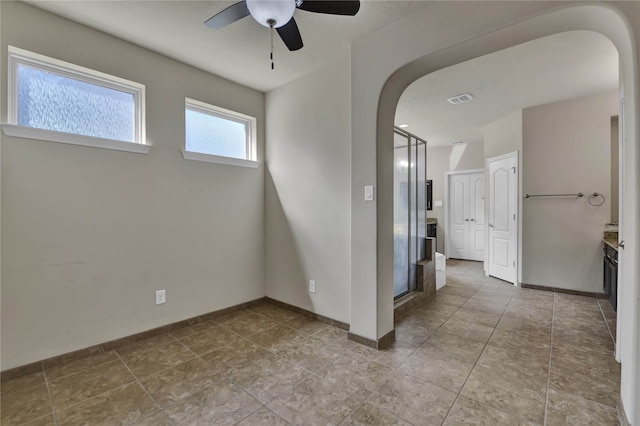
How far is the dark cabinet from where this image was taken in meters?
2.94

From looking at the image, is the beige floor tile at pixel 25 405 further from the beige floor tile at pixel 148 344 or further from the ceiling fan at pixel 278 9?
the ceiling fan at pixel 278 9

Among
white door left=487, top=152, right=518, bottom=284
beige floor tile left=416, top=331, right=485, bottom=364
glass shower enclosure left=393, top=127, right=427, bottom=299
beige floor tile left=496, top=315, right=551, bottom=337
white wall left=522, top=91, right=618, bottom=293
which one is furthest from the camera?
white door left=487, top=152, right=518, bottom=284

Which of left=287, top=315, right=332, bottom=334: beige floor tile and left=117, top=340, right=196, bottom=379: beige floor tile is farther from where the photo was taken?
left=287, top=315, right=332, bottom=334: beige floor tile

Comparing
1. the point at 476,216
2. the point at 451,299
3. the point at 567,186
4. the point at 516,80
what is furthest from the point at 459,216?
the point at 516,80

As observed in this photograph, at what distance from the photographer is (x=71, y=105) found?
2.25 meters

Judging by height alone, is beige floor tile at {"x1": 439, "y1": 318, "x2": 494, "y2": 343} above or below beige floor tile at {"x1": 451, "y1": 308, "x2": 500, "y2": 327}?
below

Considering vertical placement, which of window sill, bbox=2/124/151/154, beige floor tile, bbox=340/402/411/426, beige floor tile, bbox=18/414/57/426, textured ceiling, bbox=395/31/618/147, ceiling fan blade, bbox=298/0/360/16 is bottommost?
beige floor tile, bbox=18/414/57/426

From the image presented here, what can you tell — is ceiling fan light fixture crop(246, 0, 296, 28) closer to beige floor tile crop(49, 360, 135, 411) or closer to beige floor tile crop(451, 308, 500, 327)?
beige floor tile crop(49, 360, 135, 411)

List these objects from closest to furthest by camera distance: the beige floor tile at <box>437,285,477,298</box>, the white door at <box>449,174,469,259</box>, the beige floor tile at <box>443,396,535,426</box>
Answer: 1. the beige floor tile at <box>443,396,535,426</box>
2. the beige floor tile at <box>437,285,477,298</box>
3. the white door at <box>449,174,469,259</box>

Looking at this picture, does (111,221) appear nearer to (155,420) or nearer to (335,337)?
(155,420)

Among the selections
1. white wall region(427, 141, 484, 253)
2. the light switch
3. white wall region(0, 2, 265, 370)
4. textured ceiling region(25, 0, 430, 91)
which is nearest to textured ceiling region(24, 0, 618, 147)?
textured ceiling region(25, 0, 430, 91)

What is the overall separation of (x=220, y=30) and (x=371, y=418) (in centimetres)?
296

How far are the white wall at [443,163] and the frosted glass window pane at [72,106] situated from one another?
6089 mm

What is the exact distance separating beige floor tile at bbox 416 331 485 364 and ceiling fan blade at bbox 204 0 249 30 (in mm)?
2758
